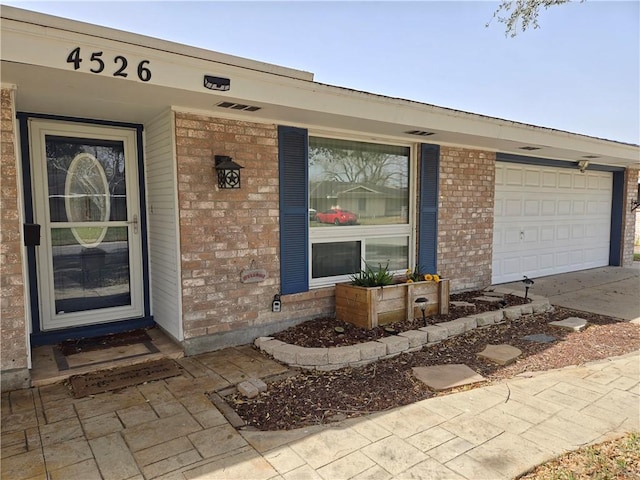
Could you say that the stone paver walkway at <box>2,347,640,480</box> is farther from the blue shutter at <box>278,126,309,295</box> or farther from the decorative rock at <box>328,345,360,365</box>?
the blue shutter at <box>278,126,309,295</box>

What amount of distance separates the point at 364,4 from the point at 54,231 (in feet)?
14.3

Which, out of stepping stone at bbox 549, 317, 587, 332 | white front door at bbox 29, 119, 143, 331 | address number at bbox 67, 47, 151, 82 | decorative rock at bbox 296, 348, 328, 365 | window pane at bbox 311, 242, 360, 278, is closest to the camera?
address number at bbox 67, 47, 151, 82

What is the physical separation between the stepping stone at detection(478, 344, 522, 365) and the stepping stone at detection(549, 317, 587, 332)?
1.16 metres

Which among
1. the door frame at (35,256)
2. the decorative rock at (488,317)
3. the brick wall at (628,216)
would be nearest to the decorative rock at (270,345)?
the door frame at (35,256)

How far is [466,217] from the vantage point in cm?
616

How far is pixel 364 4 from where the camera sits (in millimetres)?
5008

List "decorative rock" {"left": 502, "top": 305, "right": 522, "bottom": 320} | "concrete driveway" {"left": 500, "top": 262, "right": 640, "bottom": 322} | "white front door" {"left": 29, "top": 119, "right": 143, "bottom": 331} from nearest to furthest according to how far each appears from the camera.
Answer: "white front door" {"left": 29, "top": 119, "right": 143, "bottom": 331}, "decorative rock" {"left": 502, "top": 305, "right": 522, "bottom": 320}, "concrete driveway" {"left": 500, "top": 262, "right": 640, "bottom": 322}

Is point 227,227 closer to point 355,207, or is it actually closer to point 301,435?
Answer: point 355,207

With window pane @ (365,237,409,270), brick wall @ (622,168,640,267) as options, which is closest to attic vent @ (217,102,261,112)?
window pane @ (365,237,409,270)

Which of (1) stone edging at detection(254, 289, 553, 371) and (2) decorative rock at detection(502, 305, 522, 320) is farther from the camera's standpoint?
(2) decorative rock at detection(502, 305, 522, 320)

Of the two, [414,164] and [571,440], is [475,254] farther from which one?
[571,440]

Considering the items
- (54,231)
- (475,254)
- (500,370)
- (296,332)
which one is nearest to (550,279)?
(475,254)

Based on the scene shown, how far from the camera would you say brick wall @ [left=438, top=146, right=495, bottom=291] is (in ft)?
19.2

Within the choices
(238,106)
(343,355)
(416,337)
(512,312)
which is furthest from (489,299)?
(238,106)
